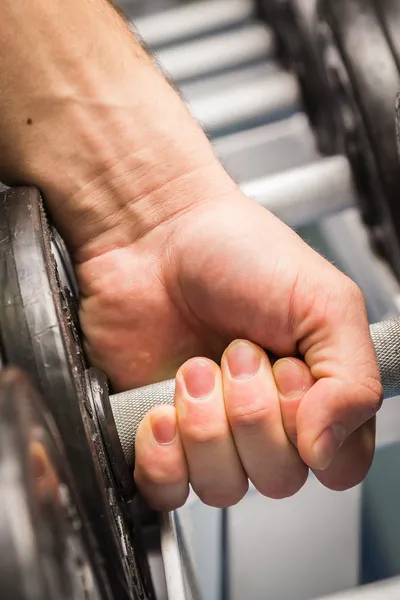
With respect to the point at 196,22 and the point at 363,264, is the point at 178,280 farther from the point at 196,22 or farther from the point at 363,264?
the point at 196,22

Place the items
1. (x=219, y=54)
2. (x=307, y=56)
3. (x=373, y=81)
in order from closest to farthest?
(x=373, y=81), (x=307, y=56), (x=219, y=54)

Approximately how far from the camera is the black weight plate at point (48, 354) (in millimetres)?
343

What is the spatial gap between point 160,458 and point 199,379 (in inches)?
2.8

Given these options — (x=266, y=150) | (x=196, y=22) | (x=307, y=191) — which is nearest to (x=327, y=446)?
(x=307, y=191)

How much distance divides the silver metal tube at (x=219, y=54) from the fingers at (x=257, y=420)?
0.76m

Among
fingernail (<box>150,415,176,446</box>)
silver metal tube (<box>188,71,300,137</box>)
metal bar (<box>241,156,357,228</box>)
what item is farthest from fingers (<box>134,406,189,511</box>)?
silver metal tube (<box>188,71,300,137</box>)

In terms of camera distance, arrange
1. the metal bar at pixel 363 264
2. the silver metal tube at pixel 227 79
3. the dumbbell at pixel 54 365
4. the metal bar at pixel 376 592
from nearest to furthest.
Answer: the dumbbell at pixel 54 365 → the metal bar at pixel 376 592 → the metal bar at pixel 363 264 → the silver metal tube at pixel 227 79

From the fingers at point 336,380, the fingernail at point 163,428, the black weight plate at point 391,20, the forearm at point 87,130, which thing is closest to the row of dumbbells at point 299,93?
the black weight plate at point 391,20

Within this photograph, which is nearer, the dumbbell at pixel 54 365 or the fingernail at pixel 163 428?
the dumbbell at pixel 54 365

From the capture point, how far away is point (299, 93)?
1105 millimetres

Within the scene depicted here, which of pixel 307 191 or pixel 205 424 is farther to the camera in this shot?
pixel 307 191

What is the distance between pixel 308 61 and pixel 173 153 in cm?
49

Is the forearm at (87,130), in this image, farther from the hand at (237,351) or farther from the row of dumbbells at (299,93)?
the row of dumbbells at (299,93)

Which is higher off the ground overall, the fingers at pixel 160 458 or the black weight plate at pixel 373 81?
the black weight plate at pixel 373 81
